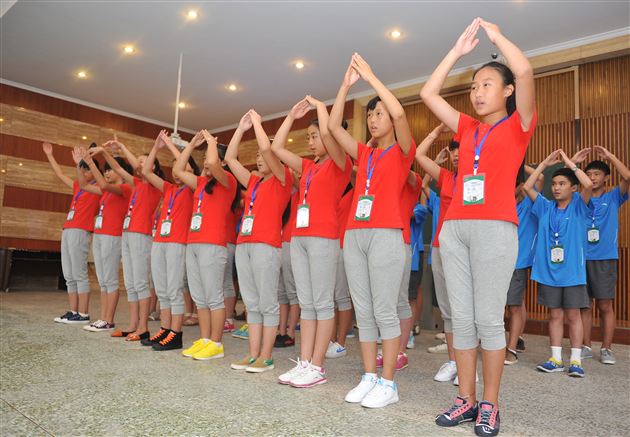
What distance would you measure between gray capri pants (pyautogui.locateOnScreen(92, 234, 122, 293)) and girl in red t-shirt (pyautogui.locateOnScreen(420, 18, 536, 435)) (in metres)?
3.21

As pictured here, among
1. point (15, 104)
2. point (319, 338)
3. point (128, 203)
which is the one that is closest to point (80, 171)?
point (128, 203)

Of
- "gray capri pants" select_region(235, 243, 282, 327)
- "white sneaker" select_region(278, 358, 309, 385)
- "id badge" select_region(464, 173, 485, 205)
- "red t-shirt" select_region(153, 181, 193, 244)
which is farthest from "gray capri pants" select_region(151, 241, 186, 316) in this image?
"id badge" select_region(464, 173, 485, 205)

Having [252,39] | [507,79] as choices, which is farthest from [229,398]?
[252,39]

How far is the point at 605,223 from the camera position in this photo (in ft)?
13.3

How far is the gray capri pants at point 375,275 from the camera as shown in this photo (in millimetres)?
2316

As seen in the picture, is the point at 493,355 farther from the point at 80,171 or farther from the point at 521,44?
the point at 521,44

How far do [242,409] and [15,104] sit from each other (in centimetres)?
888

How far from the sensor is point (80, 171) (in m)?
4.62

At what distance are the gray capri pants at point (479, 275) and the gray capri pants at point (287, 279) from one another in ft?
6.70

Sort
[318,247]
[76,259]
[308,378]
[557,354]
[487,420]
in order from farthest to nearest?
[76,259] < [557,354] < [318,247] < [308,378] < [487,420]

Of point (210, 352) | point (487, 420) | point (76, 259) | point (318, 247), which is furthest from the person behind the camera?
point (76, 259)

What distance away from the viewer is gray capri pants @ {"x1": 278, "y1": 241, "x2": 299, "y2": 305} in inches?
157

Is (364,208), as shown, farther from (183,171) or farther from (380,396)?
(183,171)

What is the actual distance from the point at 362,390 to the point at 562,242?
2.07 m
